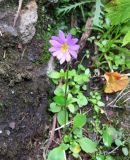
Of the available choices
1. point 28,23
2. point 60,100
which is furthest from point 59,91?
point 28,23

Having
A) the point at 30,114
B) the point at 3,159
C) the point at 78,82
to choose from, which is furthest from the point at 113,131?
the point at 3,159

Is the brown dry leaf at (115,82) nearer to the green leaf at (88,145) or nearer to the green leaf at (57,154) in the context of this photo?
the green leaf at (88,145)

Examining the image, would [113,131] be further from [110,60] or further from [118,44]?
[118,44]

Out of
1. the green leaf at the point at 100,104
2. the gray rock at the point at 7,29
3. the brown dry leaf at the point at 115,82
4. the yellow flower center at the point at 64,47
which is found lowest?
the green leaf at the point at 100,104

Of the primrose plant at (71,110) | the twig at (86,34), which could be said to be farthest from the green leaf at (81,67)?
the twig at (86,34)

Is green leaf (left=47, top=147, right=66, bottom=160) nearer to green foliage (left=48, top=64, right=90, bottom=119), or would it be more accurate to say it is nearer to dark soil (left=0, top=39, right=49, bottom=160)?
dark soil (left=0, top=39, right=49, bottom=160)

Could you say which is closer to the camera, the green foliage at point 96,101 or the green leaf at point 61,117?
the green leaf at point 61,117

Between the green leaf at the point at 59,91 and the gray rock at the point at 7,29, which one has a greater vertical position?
the gray rock at the point at 7,29

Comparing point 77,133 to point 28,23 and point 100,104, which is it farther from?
point 28,23
